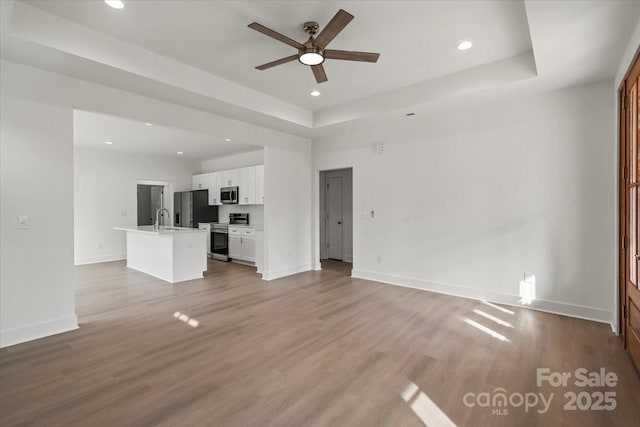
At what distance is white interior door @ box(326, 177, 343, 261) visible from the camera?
745 centimetres

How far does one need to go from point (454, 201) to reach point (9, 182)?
5.17 meters

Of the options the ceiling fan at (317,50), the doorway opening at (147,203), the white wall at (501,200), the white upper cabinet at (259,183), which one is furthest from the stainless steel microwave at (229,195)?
the ceiling fan at (317,50)

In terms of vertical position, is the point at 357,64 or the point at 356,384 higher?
the point at 357,64

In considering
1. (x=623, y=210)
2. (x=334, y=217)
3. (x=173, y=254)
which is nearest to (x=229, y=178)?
(x=334, y=217)

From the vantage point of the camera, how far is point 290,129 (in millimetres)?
5426

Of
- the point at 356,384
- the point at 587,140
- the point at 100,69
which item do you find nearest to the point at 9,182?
the point at 100,69

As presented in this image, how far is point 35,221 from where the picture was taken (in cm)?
300

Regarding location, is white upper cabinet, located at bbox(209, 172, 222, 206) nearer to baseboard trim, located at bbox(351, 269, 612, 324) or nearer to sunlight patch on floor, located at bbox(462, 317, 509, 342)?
baseboard trim, located at bbox(351, 269, 612, 324)

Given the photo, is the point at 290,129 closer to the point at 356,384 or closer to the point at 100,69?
the point at 100,69

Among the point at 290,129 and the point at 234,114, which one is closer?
the point at 234,114

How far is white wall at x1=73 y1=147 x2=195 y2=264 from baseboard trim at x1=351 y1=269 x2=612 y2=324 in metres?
6.20

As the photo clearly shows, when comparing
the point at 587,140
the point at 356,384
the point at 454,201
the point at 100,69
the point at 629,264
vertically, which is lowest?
the point at 356,384

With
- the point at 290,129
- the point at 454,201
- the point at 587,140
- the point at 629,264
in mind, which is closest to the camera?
the point at 629,264

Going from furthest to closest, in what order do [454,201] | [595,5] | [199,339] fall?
[454,201]
[199,339]
[595,5]
